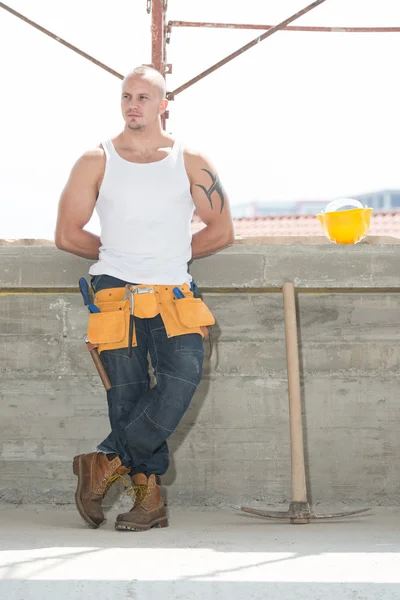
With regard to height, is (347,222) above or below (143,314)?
above

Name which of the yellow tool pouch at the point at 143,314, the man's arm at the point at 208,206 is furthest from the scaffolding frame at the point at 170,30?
the yellow tool pouch at the point at 143,314

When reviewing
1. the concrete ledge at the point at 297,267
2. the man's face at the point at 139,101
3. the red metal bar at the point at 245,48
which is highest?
the red metal bar at the point at 245,48

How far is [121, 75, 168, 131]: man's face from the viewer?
134 inches

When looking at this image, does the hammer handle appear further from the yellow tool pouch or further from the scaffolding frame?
the scaffolding frame

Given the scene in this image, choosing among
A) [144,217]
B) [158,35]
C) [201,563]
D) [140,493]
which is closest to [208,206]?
A: [144,217]

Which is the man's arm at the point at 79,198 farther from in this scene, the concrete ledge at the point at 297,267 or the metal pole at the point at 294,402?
the metal pole at the point at 294,402

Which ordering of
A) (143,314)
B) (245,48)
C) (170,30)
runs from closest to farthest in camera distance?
(143,314) < (245,48) < (170,30)

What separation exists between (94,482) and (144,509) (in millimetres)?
228

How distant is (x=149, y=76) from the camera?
135 inches

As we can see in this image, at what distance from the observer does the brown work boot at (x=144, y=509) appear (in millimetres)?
3303

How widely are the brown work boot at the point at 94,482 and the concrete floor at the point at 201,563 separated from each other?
0.07 meters

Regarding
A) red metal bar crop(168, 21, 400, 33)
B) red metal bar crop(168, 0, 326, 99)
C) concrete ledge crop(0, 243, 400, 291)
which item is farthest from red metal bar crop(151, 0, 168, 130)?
concrete ledge crop(0, 243, 400, 291)

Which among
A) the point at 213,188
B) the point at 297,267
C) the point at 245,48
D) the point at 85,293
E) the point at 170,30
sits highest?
the point at 170,30

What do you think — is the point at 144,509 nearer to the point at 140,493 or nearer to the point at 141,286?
the point at 140,493
